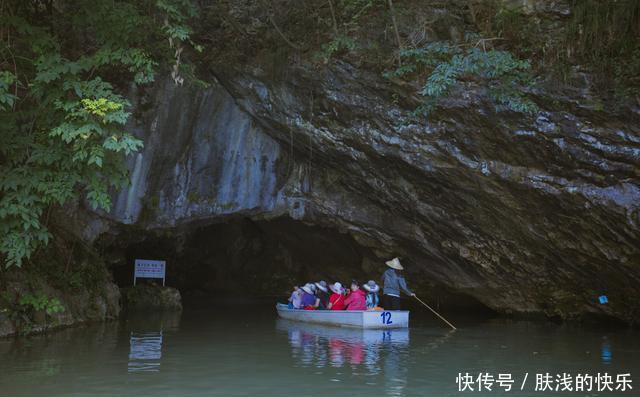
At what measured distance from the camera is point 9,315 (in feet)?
34.6

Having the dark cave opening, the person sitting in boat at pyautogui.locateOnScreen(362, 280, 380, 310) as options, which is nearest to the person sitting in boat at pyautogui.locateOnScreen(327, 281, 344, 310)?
the person sitting in boat at pyautogui.locateOnScreen(362, 280, 380, 310)

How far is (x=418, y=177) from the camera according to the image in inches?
510

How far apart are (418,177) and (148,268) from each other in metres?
8.54

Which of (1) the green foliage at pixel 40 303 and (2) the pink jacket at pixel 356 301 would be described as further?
(2) the pink jacket at pixel 356 301

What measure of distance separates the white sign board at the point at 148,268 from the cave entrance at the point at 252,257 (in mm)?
572

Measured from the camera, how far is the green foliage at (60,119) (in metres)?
8.60

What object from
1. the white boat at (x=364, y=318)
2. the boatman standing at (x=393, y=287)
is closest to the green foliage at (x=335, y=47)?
the boatman standing at (x=393, y=287)

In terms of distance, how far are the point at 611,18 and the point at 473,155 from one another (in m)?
3.20

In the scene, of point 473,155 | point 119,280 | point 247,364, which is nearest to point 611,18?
point 473,155

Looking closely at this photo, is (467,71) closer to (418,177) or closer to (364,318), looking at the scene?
(418,177)

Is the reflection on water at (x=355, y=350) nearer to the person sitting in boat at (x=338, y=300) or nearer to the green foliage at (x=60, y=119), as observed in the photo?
the person sitting in boat at (x=338, y=300)

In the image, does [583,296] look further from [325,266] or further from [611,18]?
[325,266]

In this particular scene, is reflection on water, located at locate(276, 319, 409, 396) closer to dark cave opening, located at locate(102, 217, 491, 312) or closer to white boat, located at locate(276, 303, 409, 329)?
white boat, located at locate(276, 303, 409, 329)

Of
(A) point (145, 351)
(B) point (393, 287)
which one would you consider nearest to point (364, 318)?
(B) point (393, 287)
